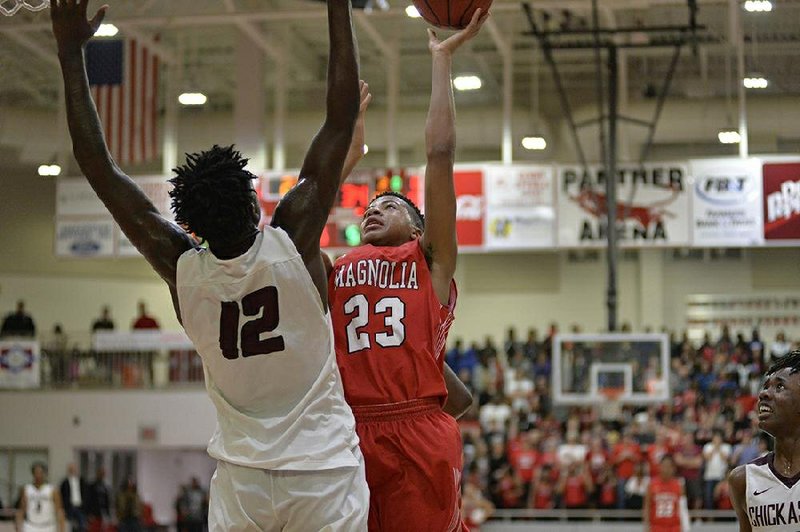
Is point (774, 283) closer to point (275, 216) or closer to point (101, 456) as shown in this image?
point (101, 456)

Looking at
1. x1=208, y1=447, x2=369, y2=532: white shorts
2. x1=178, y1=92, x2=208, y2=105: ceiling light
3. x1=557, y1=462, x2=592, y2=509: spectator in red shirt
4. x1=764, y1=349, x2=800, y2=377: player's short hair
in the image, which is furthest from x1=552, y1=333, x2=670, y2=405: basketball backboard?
x1=208, y1=447, x2=369, y2=532: white shorts

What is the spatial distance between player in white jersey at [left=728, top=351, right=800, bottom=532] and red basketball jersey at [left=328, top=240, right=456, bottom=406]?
133 cm

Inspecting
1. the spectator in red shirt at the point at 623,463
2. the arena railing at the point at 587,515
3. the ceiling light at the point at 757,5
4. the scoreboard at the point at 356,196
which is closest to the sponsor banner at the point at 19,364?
the scoreboard at the point at 356,196

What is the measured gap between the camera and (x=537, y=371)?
20609 mm

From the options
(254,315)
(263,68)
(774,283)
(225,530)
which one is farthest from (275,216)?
(774,283)

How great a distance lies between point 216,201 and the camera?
11.1 feet

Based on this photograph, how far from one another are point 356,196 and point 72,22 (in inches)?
559

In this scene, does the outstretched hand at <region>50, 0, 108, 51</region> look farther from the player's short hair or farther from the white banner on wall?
the white banner on wall

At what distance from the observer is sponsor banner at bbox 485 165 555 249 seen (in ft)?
62.3

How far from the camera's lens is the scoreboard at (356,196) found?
58.1 feet

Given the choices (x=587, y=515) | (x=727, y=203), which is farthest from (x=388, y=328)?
(x=727, y=203)

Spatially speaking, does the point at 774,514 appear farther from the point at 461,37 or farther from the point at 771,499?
the point at 461,37

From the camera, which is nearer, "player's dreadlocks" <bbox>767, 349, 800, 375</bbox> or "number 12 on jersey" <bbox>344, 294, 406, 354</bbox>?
"number 12 on jersey" <bbox>344, 294, 406, 354</bbox>

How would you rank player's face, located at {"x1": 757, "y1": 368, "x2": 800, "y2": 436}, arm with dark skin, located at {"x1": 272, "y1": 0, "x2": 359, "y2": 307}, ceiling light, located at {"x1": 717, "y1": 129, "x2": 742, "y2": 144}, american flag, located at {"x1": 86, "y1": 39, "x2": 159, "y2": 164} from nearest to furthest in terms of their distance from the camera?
arm with dark skin, located at {"x1": 272, "y1": 0, "x2": 359, "y2": 307}, player's face, located at {"x1": 757, "y1": 368, "x2": 800, "y2": 436}, american flag, located at {"x1": 86, "y1": 39, "x2": 159, "y2": 164}, ceiling light, located at {"x1": 717, "y1": 129, "x2": 742, "y2": 144}
